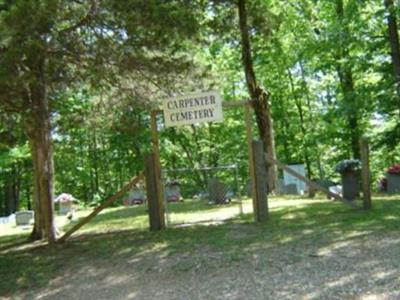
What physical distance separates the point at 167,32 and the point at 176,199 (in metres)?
12.3

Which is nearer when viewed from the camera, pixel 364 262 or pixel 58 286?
pixel 364 262

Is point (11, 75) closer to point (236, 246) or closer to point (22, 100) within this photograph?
point (22, 100)

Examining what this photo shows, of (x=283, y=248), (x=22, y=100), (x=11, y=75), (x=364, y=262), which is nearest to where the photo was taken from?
(x=364, y=262)

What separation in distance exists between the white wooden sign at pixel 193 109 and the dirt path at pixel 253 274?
3147mm

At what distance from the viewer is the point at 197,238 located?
9.20 m

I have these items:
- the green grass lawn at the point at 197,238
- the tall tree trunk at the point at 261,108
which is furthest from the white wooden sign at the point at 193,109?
the tall tree trunk at the point at 261,108

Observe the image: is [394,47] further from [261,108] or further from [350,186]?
[350,186]

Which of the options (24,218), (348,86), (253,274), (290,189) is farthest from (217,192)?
(348,86)

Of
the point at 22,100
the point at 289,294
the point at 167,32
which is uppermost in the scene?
the point at 167,32

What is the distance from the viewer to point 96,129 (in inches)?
505

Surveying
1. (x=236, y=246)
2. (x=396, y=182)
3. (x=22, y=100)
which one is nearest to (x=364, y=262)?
(x=236, y=246)

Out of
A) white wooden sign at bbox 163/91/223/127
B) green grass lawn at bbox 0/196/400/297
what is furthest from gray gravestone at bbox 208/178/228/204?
white wooden sign at bbox 163/91/223/127

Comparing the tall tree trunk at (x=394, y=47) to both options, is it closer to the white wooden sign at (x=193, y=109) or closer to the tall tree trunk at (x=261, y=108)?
the tall tree trunk at (x=261, y=108)

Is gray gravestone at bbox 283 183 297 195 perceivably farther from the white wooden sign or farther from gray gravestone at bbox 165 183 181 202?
the white wooden sign
